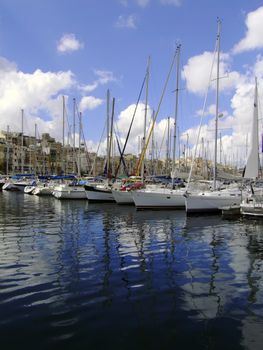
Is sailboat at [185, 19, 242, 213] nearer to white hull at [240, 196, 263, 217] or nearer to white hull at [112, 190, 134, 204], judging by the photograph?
white hull at [240, 196, 263, 217]

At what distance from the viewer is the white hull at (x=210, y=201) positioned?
92.6ft

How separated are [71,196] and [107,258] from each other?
34.2 metres

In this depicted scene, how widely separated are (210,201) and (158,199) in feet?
17.1

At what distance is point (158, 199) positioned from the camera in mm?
32000

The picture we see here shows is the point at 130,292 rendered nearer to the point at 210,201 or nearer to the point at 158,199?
the point at 210,201

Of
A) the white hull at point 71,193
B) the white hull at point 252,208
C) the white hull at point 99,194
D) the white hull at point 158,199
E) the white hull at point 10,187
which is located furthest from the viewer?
the white hull at point 10,187

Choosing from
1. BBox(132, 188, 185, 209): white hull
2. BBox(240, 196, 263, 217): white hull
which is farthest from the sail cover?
BBox(132, 188, 185, 209): white hull

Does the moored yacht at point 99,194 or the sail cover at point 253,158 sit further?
the moored yacht at point 99,194

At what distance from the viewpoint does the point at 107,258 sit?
12.6 m

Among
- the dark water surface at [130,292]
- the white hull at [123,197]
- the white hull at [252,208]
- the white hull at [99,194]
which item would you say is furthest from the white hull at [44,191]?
the dark water surface at [130,292]

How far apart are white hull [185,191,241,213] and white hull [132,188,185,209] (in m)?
3.16

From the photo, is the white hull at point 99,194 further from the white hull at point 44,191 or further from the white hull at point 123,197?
the white hull at point 44,191

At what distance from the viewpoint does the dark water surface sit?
6.54 meters

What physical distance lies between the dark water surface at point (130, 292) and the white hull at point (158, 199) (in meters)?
14.3
